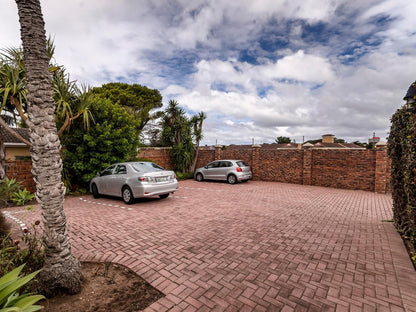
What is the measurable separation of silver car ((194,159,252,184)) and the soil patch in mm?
9836

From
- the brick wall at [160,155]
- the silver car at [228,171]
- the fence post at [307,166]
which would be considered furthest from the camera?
the brick wall at [160,155]

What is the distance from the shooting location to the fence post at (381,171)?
10.5 m

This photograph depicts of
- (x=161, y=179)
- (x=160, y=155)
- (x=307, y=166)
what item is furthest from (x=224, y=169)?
(x=161, y=179)

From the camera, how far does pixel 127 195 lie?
7.43 metres

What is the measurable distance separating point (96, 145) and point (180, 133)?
706 cm

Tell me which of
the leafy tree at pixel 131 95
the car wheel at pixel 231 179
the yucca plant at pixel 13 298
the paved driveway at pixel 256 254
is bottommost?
the paved driveway at pixel 256 254

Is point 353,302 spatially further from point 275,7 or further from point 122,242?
point 275,7

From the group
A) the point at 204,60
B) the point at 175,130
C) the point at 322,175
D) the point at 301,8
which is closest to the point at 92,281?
the point at 301,8

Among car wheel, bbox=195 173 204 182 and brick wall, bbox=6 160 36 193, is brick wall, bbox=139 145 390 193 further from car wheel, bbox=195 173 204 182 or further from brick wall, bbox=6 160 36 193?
brick wall, bbox=6 160 36 193

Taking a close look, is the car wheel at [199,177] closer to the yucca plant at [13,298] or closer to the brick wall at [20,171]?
the brick wall at [20,171]

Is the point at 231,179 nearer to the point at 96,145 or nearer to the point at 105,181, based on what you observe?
the point at 105,181

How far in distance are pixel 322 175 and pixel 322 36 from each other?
7.38 m

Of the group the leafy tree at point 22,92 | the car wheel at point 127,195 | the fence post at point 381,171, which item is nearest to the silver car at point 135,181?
the car wheel at point 127,195

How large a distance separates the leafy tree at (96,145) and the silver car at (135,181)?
159 centimetres
